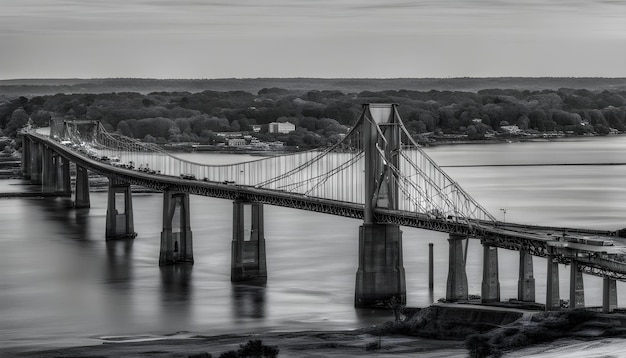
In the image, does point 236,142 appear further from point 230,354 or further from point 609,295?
point 230,354

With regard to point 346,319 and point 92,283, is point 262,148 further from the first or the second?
point 346,319

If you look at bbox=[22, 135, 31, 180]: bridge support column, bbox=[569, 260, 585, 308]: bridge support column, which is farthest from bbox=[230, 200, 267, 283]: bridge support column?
bbox=[22, 135, 31, 180]: bridge support column

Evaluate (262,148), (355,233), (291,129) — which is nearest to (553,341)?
(355,233)

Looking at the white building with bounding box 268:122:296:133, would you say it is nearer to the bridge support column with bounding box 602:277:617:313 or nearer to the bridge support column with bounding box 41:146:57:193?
the bridge support column with bounding box 41:146:57:193

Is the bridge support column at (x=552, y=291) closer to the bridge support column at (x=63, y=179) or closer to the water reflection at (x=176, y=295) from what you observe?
the water reflection at (x=176, y=295)

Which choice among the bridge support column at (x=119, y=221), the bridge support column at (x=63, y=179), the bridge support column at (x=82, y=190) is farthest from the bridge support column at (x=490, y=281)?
the bridge support column at (x=63, y=179)
